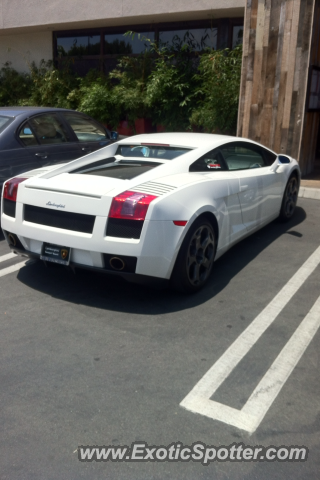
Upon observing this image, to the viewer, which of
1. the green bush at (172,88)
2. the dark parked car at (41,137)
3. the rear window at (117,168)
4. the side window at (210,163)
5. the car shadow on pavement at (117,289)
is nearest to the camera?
the car shadow on pavement at (117,289)

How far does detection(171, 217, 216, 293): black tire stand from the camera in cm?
420

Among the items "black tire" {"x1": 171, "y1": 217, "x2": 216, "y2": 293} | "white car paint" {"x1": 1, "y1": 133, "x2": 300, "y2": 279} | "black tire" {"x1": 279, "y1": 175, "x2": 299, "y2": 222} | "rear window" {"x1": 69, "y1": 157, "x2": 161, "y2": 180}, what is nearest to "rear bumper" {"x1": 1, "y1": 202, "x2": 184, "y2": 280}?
"white car paint" {"x1": 1, "y1": 133, "x2": 300, "y2": 279}

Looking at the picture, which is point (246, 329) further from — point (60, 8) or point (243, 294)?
point (60, 8)

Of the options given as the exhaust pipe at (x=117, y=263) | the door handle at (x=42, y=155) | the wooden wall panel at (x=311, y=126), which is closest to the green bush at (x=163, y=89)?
the wooden wall panel at (x=311, y=126)

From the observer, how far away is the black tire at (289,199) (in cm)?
656

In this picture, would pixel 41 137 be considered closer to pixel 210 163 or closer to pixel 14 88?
pixel 210 163

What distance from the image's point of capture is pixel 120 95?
12523mm

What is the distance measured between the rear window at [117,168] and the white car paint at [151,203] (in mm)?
88

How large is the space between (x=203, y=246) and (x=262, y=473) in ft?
7.58

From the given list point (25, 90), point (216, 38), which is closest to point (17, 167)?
point (216, 38)

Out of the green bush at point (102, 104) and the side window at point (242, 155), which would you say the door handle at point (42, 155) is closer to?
the side window at point (242, 155)

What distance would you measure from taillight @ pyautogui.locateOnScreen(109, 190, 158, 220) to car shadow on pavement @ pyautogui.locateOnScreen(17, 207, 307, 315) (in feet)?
1.85

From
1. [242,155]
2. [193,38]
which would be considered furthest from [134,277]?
[193,38]

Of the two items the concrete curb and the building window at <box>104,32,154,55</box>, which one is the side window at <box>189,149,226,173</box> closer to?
the concrete curb
